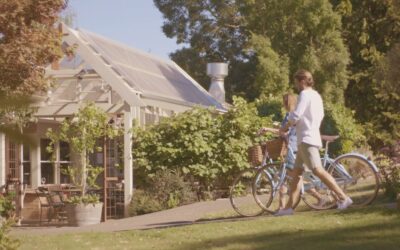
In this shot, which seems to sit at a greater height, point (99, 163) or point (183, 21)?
point (183, 21)

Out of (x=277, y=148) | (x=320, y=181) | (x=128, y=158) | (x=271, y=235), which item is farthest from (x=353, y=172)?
(x=128, y=158)

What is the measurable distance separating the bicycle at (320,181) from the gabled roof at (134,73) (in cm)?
597

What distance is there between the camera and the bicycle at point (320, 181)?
360 inches

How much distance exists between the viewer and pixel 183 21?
1636 inches

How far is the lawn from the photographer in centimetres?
697

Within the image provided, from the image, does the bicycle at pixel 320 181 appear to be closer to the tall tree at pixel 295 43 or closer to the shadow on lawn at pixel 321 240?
the shadow on lawn at pixel 321 240

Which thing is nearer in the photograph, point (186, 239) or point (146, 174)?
point (186, 239)

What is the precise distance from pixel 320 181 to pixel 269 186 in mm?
750

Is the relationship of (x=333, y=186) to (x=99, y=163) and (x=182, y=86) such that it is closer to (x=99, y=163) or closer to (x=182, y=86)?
(x=99, y=163)

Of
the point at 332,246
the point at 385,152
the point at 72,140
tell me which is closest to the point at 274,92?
the point at 72,140

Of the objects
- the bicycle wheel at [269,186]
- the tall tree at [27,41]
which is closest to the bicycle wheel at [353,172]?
the bicycle wheel at [269,186]

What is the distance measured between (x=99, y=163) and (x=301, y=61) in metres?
12.2

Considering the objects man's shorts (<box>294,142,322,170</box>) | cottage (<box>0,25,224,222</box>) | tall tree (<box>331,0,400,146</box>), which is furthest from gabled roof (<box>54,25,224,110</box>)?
tall tree (<box>331,0,400,146</box>)

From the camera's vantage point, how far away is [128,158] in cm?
1514
